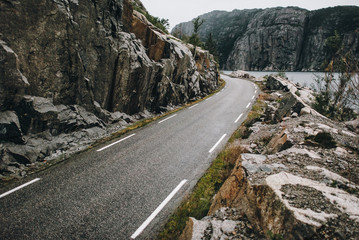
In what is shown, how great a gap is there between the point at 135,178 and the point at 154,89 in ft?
38.1

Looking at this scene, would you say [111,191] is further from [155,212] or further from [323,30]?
[323,30]

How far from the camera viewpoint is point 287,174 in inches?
186

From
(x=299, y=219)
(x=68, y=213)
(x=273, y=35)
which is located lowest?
(x=68, y=213)

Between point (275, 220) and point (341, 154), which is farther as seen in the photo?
point (341, 154)

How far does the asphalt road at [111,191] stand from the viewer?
4707 mm

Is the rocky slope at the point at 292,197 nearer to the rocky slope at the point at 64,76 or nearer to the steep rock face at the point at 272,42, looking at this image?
the rocky slope at the point at 64,76

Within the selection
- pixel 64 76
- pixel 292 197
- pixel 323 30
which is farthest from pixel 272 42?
pixel 292 197

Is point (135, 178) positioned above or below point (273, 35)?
below

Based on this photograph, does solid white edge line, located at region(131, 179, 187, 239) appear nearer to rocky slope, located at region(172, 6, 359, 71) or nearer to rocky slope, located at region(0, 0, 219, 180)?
rocky slope, located at region(0, 0, 219, 180)

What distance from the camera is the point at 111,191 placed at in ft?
20.1

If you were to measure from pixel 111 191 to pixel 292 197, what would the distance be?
5264 mm

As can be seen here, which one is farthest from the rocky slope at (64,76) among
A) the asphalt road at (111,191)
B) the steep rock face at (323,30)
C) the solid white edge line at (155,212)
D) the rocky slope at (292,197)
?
the steep rock face at (323,30)

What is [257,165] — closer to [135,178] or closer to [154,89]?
[135,178]

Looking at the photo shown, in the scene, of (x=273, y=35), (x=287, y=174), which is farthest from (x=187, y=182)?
(x=273, y=35)
